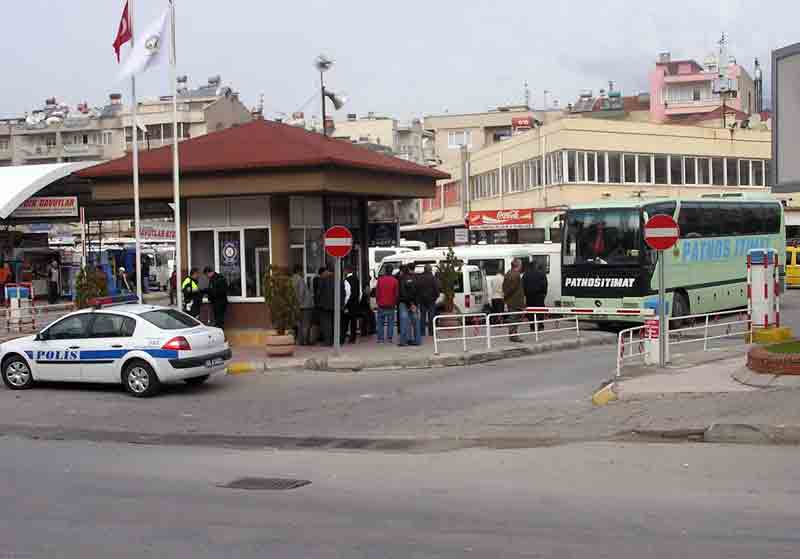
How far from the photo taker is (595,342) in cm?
2531

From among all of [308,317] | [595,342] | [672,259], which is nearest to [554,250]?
[672,259]

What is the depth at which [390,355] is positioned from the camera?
21250 mm

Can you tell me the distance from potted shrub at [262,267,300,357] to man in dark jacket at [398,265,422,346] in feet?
8.50

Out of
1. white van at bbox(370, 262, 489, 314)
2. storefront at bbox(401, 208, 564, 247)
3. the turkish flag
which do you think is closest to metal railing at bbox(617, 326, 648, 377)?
white van at bbox(370, 262, 489, 314)

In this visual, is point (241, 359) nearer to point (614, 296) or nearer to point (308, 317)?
point (308, 317)

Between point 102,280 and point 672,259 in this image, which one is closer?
point 102,280

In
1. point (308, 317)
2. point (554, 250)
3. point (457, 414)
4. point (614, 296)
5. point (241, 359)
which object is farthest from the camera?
point (554, 250)

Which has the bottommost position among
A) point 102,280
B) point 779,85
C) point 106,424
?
point 106,424

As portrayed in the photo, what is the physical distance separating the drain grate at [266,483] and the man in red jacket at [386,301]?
12.6 metres

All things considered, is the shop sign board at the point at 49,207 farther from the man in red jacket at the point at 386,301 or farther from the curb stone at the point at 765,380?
the curb stone at the point at 765,380

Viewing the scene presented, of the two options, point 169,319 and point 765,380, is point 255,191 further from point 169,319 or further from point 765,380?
point 765,380

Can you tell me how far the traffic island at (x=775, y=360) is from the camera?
14.5 m

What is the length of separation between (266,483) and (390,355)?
1098 centimetres

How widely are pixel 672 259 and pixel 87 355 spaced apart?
1728 cm
